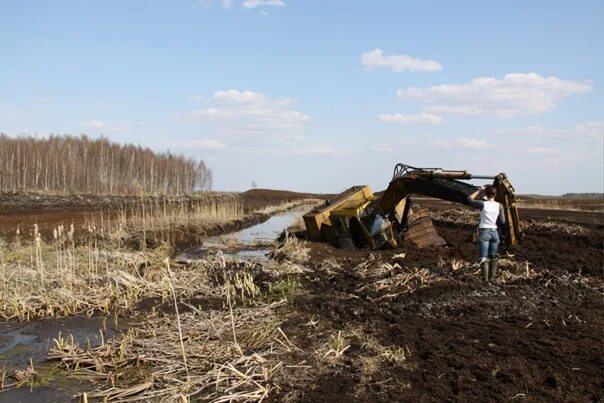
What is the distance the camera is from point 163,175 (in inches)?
2238

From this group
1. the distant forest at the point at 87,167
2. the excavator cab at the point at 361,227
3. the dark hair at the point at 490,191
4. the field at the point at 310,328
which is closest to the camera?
the field at the point at 310,328

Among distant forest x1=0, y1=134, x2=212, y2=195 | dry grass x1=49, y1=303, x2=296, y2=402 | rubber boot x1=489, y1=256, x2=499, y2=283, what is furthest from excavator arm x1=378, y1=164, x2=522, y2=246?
distant forest x1=0, y1=134, x2=212, y2=195

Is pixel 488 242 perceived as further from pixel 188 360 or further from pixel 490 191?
pixel 188 360

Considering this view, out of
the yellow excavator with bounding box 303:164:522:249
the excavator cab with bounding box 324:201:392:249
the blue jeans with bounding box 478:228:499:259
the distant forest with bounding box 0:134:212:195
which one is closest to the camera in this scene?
the blue jeans with bounding box 478:228:499:259

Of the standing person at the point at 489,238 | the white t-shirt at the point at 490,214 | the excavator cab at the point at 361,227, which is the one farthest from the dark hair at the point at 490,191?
the excavator cab at the point at 361,227

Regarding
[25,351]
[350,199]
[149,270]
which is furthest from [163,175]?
[25,351]

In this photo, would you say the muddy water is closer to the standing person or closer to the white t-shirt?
the standing person

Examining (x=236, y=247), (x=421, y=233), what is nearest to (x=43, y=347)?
(x=421, y=233)

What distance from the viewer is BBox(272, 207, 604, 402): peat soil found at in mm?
5254

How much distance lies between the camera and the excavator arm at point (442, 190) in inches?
423

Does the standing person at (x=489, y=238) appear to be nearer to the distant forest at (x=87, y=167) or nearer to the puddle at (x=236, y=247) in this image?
the puddle at (x=236, y=247)

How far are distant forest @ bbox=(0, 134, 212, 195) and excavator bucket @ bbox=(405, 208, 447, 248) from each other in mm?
25402

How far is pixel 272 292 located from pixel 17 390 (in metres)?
4.76

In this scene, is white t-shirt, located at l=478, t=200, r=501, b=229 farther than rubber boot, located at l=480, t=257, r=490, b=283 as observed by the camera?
Yes
